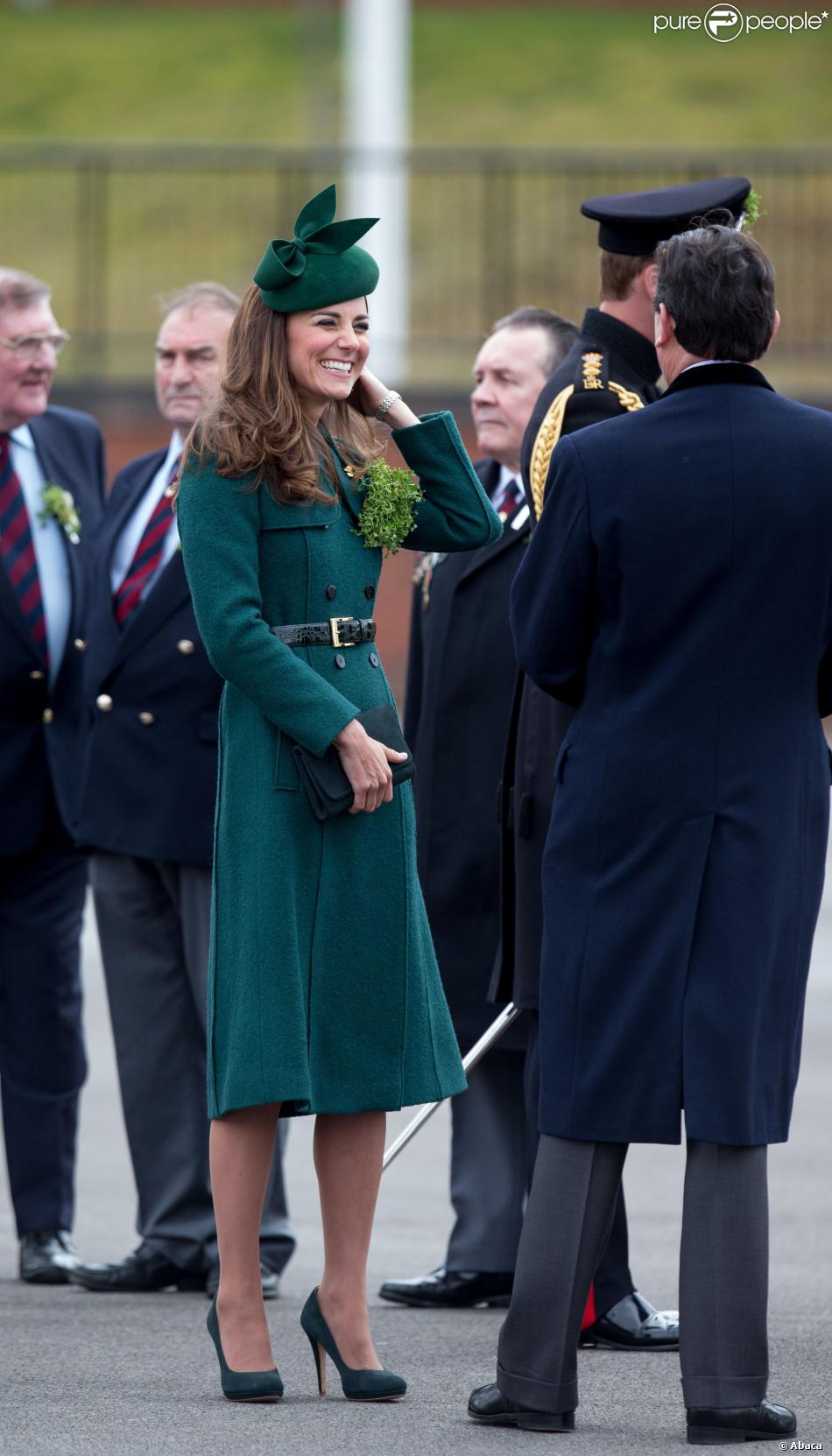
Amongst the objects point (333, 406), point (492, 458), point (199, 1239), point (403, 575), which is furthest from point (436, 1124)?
point (403, 575)

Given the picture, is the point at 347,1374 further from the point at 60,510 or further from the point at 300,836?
the point at 60,510

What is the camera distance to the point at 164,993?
5.78 meters

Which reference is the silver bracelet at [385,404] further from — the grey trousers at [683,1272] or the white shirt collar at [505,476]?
the grey trousers at [683,1272]

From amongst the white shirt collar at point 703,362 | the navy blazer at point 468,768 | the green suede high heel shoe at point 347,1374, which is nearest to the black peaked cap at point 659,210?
the white shirt collar at point 703,362

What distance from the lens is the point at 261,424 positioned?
13.7 ft

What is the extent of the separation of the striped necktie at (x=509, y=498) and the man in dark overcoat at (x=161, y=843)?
770 millimetres

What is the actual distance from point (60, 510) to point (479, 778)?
1.31 meters

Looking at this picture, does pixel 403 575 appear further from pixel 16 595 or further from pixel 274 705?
pixel 274 705

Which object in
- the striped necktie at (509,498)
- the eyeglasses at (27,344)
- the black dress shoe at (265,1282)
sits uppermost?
the eyeglasses at (27,344)

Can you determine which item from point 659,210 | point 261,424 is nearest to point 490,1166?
point 261,424

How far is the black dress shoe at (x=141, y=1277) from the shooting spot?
5625mm

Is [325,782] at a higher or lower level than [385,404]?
lower

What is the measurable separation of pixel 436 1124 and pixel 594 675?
174 inches

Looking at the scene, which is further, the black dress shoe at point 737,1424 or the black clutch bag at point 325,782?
the black clutch bag at point 325,782
